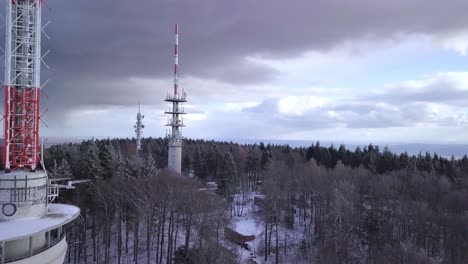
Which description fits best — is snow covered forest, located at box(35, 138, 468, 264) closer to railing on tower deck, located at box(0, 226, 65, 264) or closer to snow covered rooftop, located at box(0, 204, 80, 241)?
railing on tower deck, located at box(0, 226, 65, 264)

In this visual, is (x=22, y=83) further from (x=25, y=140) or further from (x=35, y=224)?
(x=35, y=224)

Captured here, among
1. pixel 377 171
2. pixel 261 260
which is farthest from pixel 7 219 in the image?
pixel 377 171

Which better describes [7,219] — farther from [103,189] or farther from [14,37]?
[103,189]

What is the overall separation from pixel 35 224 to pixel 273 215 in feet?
91.5

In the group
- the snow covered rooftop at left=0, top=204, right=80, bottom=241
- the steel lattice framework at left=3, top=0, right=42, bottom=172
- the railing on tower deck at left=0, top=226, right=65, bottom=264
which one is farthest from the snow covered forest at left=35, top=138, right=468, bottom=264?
the steel lattice framework at left=3, top=0, right=42, bottom=172

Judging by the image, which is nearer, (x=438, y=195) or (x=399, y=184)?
(x=438, y=195)

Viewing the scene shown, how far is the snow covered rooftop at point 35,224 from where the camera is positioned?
1690cm

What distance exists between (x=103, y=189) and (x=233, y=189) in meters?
26.1

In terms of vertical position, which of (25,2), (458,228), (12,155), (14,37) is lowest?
(458,228)

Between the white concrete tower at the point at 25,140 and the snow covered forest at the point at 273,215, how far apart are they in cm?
1388

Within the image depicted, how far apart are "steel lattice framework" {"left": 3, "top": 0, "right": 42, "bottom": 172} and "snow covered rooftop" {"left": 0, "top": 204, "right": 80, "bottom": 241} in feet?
9.45

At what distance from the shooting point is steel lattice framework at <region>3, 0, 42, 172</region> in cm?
2044

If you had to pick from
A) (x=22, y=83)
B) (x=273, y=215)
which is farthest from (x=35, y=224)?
(x=273, y=215)

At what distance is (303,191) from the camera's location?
53.9 meters
